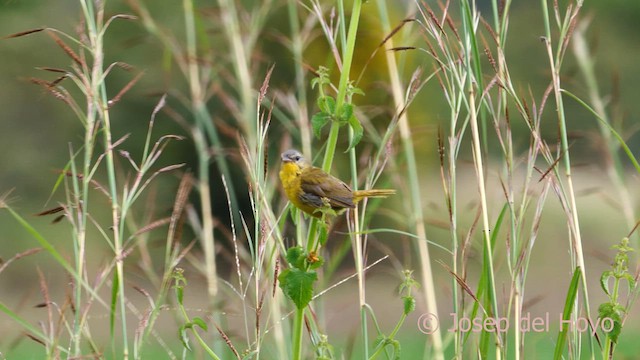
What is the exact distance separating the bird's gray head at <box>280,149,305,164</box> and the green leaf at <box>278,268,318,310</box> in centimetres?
46

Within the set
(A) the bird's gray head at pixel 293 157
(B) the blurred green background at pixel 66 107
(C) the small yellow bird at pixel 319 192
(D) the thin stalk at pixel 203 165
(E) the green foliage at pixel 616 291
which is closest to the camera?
(E) the green foliage at pixel 616 291

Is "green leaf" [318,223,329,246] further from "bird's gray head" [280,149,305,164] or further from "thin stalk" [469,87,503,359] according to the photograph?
"bird's gray head" [280,149,305,164]

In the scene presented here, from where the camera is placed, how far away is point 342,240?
2039mm

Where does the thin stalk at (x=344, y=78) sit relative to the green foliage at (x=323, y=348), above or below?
above

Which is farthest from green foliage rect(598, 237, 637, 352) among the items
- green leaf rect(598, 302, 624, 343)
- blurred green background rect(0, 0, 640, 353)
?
blurred green background rect(0, 0, 640, 353)

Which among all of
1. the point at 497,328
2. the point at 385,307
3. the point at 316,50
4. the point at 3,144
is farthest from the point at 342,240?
the point at 385,307

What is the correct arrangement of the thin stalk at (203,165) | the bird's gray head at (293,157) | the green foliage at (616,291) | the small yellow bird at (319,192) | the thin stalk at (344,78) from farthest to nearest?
the thin stalk at (203,165) → the bird's gray head at (293,157) → the small yellow bird at (319,192) → the green foliage at (616,291) → the thin stalk at (344,78)

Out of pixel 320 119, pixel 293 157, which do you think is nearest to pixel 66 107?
pixel 293 157

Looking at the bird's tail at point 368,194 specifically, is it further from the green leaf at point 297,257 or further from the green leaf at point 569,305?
the green leaf at point 569,305

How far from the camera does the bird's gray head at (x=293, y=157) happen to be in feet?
6.21

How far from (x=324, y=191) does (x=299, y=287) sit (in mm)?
242

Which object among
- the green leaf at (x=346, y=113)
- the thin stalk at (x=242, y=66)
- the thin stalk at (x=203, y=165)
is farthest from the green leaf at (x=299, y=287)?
the thin stalk at (x=242, y=66)

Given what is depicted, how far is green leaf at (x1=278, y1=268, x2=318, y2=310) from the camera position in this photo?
1448 mm

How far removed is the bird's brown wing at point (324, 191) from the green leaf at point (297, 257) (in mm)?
154
